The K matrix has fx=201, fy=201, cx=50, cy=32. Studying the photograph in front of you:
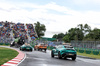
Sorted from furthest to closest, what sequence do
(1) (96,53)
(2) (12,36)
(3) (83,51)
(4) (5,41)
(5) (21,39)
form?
(2) (12,36)
(4) (5,41)
(5) (21,39)
(3) (83,51)
(1) (96,53)

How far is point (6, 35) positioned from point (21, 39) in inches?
1382

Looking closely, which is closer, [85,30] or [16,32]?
[16,32]

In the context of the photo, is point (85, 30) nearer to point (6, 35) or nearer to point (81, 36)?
point (81, 36)

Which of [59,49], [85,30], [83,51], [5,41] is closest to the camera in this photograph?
[59,49]

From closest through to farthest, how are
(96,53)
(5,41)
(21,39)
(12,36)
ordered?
1. (96,53)
2. (21,39)
3. (5,41)
4. (12,36)

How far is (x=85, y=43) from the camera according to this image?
3403cm

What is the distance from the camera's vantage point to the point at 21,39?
5438 cm

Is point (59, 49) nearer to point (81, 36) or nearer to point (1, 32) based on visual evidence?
point (1, 32)

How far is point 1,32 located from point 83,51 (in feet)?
204

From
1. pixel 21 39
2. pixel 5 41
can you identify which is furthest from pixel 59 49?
pixel 5 41

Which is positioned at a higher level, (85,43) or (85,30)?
(85,30)

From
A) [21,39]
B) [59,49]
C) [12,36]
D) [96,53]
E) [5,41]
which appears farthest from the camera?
[12,36]

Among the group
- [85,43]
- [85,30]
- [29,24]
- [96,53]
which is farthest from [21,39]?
[85,30]

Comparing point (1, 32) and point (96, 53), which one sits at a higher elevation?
point (1, 32)
